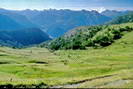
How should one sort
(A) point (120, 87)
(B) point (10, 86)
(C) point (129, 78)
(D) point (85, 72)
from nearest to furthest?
1. (A) point (120, 87)
2. (B) point (10, 86)
3. (C) point (129, 78)
4. (D) point (85, 72)

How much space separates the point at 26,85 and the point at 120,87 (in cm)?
1698

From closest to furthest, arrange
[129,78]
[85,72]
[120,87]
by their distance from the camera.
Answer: [120,87] → [129,78] → [85,72]

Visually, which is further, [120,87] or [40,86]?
[40,86]

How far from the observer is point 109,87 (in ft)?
150

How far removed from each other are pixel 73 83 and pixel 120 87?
12485mm

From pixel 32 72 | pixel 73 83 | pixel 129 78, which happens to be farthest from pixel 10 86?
pixel 32 72

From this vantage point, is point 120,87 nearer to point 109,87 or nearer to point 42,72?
point 109,87

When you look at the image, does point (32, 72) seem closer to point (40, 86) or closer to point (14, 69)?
point (14, 69)

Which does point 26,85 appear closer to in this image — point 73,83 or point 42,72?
point 73,83

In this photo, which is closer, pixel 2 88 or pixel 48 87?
pixel 2 88

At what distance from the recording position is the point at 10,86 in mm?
48156

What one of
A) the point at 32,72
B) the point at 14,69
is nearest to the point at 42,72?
the point at 32,72

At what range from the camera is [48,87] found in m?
49.2

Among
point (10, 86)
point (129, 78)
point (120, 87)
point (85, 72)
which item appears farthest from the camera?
point (85, 72)
